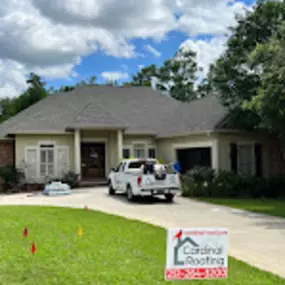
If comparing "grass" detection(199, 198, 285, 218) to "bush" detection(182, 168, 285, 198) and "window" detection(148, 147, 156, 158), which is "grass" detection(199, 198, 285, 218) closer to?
"bush" detection(182, 168, 285, 198)

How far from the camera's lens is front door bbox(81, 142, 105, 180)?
83.4 ft

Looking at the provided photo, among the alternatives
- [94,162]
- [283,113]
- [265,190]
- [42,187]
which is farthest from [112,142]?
[283,113]

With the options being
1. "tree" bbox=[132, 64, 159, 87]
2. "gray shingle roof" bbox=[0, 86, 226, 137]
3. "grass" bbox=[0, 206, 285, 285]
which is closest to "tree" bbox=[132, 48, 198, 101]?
"tree" bbox=[132, 64, 159, 87]

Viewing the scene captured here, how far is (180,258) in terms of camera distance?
4023mm

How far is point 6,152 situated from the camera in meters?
→ 23.8

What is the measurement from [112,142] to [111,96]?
5791mm

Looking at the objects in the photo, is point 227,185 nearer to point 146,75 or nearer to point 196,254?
point 196,254

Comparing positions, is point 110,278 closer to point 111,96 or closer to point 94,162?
point 94,162

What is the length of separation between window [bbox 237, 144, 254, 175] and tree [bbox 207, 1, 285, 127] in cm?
217

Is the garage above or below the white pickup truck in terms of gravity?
above

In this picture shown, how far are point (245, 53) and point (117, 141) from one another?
351 inches

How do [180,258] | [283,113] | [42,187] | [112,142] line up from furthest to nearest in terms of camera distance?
[112,142] < [42,187] < [283,113] < [180,258]

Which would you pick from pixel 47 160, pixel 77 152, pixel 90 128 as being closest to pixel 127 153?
pixel 90 128

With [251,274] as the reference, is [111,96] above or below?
above
